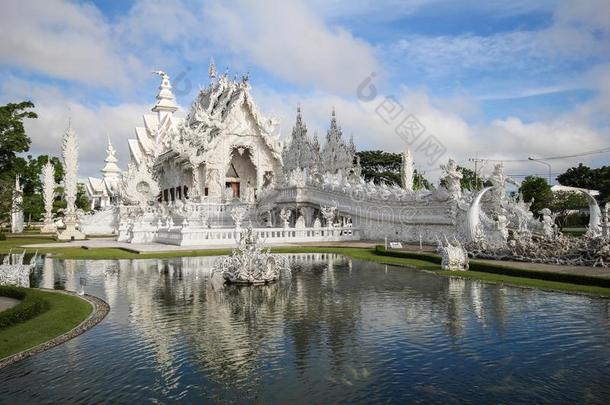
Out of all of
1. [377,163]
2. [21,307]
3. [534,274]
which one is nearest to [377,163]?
[377,163]

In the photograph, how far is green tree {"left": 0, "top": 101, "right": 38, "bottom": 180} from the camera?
3719 cm

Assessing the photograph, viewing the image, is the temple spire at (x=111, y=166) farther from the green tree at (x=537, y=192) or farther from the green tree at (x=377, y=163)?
the green tree at (x=537, y=192)

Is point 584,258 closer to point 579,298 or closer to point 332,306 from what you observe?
point 579,298

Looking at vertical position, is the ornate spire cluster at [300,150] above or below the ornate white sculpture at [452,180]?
above

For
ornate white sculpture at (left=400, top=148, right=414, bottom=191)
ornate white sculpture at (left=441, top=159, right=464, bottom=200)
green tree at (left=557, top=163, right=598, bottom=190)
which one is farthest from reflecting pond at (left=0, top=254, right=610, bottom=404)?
green tree at (left=557, top=163, right=598, bottom=190)

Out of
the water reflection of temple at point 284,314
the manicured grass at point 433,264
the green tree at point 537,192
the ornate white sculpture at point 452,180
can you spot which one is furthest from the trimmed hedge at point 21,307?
the green tree at point 537,192

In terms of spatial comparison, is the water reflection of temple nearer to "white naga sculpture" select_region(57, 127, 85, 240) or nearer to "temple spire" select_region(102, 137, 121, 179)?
"white naga sculpture" select_region(57, 127, 85, 240)

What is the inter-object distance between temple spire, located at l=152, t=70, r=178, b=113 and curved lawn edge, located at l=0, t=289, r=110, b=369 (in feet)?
190

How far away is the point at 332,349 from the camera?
816cm

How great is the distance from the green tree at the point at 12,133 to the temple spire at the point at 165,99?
2959cm

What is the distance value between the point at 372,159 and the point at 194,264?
194 feet

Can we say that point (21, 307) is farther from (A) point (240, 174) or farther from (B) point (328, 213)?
(A) point (240, 174)

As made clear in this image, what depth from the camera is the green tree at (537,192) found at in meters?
45.3

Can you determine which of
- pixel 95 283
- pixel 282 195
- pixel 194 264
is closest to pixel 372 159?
pixel 282 195
